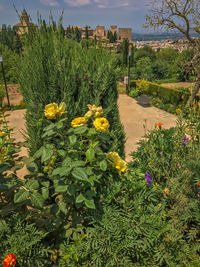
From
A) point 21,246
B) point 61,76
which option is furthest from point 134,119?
point 21,246

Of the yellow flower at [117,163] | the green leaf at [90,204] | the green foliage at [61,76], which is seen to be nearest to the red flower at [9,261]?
the green leaf at [90,204]

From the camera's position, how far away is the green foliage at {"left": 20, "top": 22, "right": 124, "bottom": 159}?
6.97 ft

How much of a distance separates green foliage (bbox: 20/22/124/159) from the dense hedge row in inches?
350

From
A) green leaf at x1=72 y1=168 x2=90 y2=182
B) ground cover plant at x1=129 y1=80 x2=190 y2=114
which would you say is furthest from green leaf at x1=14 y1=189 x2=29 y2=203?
ground cover plant at x1=129 y1=80 x2=190 y2=114

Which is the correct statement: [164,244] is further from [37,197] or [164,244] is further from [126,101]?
[126,101]

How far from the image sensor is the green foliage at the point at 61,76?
2.12m

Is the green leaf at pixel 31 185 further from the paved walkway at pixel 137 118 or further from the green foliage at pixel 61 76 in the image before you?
the paved walkway at pixel 137 118

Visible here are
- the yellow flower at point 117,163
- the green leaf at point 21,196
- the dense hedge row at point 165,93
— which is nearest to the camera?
the green leaf at point 21,196

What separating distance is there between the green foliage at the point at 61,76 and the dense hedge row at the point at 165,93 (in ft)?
29.2

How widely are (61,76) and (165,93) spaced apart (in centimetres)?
977

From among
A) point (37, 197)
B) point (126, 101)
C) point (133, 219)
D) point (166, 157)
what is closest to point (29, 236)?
point (37, 197)

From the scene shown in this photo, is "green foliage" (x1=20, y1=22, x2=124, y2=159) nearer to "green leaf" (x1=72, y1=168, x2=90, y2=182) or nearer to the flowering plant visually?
the flowering plant

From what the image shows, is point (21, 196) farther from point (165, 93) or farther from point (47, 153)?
point (165, 93)

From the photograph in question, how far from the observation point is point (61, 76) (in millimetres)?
2133
